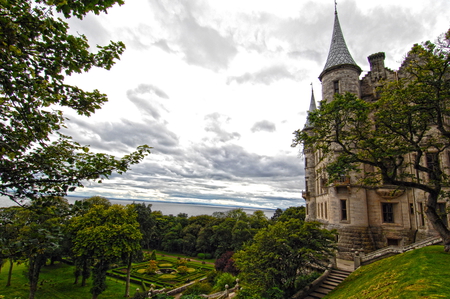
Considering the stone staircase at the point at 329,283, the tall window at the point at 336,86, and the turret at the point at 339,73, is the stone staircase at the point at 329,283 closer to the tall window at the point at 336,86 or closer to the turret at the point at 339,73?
the turret at the point at 339,73

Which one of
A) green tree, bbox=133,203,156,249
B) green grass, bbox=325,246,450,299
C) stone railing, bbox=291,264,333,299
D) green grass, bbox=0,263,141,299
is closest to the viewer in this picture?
green grass, bbox=325,246,450,299

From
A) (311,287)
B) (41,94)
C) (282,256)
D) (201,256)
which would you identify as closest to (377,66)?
(282,256)

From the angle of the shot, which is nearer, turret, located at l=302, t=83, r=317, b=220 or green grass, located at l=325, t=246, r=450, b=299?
green grass, located at l=325, t=246, r=450, b=299

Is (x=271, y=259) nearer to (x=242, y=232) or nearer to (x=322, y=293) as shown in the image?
(x=322, y=293)

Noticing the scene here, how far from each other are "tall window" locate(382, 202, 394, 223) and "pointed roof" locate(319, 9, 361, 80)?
48.4 ft

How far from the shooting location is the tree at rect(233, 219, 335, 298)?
1598 cm

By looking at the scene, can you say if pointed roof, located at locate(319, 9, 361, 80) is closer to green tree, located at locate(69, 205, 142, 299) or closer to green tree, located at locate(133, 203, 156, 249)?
green tree, located at locate(69, 205, 142, 299)

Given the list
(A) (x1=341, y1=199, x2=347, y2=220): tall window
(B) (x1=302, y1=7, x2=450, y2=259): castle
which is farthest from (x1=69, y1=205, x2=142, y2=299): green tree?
(A) (x1=341, y1=199, x2=347, y2=220): tall window

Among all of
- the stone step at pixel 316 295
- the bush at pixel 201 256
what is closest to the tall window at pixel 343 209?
the stone step at pixel 316 295

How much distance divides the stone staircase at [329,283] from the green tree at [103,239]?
1950 cm

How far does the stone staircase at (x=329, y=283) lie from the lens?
16.4 metres

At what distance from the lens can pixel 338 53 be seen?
27.1 m

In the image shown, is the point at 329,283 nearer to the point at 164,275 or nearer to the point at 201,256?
the point at 164,275

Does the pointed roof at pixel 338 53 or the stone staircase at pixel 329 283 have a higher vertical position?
the pointed roof at pixel 338 53
